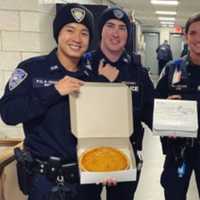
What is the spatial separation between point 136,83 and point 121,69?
11 cm

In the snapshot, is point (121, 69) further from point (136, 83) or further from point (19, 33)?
point (19, 33)

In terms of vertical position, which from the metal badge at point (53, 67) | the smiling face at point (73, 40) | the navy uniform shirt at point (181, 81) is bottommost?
the navy uniform shirt at point (181, 81)

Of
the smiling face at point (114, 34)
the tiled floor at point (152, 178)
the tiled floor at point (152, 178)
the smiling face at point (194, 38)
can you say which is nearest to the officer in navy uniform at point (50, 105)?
the smiling face at point (114, 34)

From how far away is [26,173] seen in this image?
149cm

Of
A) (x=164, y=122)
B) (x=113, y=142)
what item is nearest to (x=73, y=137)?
(x=113, y=142)

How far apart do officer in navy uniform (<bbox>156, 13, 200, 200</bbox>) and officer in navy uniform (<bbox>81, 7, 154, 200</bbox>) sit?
218 mm

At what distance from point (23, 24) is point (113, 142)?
1.28m

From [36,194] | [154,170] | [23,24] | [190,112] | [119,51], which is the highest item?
[23,24]

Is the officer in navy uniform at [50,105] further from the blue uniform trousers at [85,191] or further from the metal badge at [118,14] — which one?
the metal badge at [118,14]

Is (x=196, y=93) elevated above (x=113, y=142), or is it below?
above

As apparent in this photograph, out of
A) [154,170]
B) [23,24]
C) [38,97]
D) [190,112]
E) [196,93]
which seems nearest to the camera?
[38,97]

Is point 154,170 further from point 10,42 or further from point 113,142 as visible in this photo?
point 113,142

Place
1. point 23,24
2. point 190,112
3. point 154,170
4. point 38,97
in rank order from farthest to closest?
point 154,170 → point 23,24 → point 190,112 → point 38,97

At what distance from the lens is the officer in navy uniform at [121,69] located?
5.64 feet
